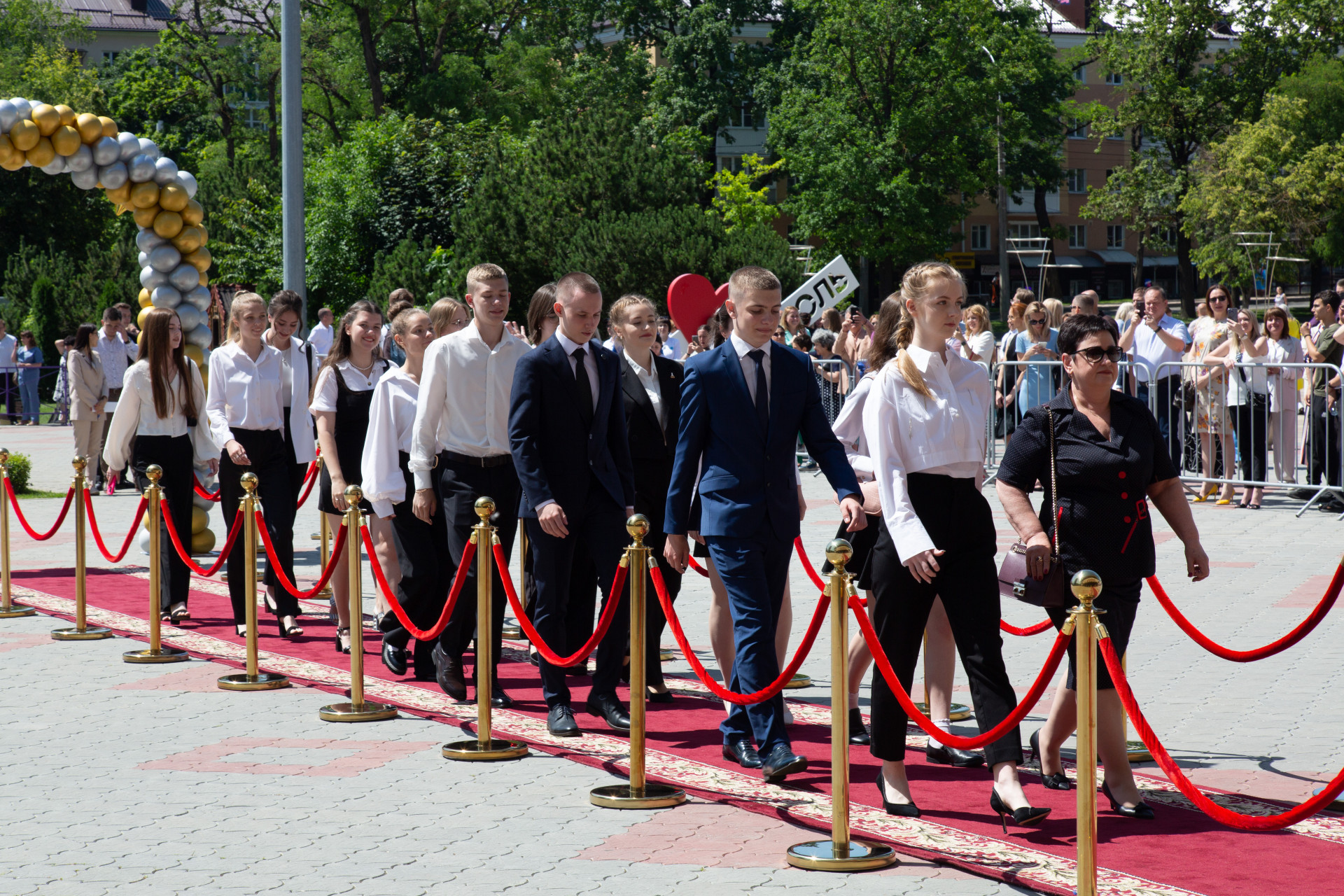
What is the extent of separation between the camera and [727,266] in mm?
31281

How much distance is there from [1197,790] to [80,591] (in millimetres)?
7542

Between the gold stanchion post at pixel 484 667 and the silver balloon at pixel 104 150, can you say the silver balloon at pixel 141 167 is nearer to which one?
the silver balloon at pixel 104 150

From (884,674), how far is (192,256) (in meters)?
10.5

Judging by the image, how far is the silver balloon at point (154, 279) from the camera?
13625 mm

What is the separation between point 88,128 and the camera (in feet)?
43.8

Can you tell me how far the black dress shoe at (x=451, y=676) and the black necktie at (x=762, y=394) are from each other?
258cm

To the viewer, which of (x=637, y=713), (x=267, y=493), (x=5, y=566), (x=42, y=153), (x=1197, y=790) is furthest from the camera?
(x=42, y=153)

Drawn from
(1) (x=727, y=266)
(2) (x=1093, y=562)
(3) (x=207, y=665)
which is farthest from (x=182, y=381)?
(1) (x=727, y=266)

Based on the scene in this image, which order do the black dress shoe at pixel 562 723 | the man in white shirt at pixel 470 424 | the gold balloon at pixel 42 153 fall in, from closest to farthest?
the black dress shoe at pixel 562 723 < the man in white shirt at pixel 470 424 < the gold balloon at pixel 42 153

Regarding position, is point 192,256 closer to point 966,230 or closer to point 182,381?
point 182,381

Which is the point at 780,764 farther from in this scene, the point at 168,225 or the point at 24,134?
the point at 24,134

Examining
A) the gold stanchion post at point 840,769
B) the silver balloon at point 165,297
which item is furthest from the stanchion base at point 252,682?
the silver balloon at point 165,297

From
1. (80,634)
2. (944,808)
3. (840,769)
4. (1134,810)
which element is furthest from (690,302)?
(840,769)

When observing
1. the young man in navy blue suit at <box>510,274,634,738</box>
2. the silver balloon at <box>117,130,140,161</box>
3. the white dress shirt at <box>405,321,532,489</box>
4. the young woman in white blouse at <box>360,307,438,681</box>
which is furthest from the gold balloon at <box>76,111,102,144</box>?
the young man in navy blue suit at <box>510,274,634,738</box>
